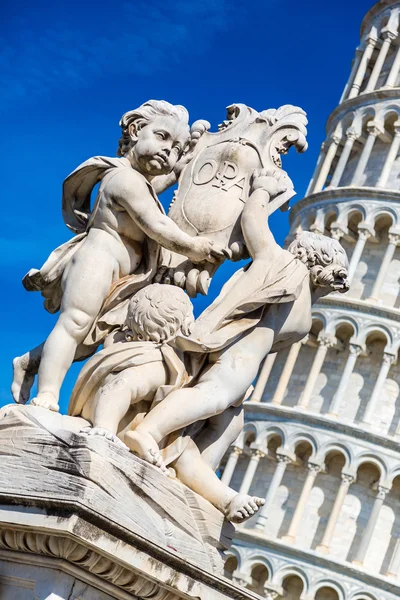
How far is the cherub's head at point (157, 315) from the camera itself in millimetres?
4602

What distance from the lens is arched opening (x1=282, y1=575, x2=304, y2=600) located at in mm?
34312

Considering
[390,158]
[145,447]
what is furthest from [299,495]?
[145,447]

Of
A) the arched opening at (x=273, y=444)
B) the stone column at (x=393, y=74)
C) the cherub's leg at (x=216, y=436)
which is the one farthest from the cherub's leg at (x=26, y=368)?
the stone column at (x=393, y=74)

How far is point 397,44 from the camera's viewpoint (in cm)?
A: 4200

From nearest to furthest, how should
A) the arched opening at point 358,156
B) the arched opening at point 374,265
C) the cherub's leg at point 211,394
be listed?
the cherub's leg at point 211,394 < the arched opening at point 374,265 < the arched opening at point 358,156

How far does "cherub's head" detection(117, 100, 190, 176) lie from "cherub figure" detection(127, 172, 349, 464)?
13.5 inches

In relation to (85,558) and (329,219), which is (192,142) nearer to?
(85,558)

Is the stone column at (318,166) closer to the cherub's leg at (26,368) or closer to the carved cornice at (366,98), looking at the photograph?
the carved cornice at (366,98)

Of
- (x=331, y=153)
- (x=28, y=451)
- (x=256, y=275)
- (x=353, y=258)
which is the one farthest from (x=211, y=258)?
(x=331, y=153)

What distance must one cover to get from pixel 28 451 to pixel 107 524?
0.43m

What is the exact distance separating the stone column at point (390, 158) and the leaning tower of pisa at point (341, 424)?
0.03 meters

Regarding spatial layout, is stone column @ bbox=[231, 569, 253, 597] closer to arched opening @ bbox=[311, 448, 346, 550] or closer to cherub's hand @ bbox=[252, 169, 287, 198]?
arched opening @ bbox=[311, 448, 346, 550]

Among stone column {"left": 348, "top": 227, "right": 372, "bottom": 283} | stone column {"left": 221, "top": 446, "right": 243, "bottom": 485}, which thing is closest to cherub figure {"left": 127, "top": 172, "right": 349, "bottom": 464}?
stone column {"left": 221, "top": 446, "right": 243, "bottom": 485}

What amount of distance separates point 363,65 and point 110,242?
127 ft
